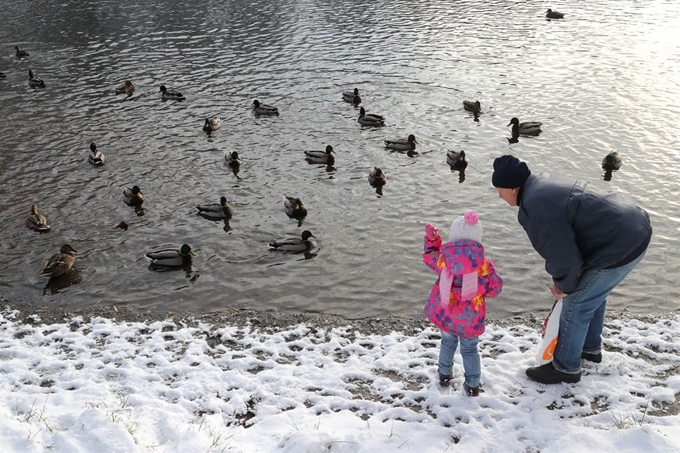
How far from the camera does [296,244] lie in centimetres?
1237

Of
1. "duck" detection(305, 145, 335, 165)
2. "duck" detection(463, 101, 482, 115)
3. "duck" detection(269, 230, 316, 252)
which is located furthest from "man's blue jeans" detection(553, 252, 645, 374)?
"duck" detection(463, 101, 482, 115)

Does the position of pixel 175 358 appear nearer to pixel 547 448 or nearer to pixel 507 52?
pixel 547 448

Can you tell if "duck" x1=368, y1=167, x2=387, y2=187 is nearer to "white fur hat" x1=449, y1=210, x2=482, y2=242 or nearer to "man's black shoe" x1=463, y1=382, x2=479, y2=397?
"man's black shoe" x1=463, y1=382, x2=479, y2=397

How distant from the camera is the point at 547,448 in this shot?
19.1 ft

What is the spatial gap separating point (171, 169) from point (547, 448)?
13154 mm

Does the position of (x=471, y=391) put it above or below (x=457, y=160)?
below

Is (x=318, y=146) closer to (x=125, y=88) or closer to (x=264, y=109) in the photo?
(x=264, y=109)

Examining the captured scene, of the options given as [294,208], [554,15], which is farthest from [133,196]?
[554,15]

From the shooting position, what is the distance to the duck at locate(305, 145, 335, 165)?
1625 cm

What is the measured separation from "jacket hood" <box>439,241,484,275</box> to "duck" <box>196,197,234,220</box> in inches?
334

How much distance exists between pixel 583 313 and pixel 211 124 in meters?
14.8

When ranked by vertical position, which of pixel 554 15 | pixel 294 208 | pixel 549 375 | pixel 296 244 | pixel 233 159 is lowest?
pixel 296 244

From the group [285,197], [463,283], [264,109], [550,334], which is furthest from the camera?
[264,109]

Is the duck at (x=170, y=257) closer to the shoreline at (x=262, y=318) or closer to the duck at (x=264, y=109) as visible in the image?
the shoreline at (x=262, y=318)
